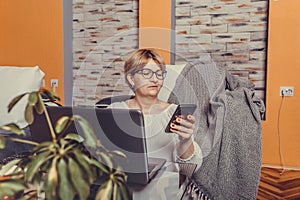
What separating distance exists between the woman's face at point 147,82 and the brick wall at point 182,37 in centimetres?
105

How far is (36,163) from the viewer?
437 millimetres

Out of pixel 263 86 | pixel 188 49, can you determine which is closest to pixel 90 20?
pixel 188 49

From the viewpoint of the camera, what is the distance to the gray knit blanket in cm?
143

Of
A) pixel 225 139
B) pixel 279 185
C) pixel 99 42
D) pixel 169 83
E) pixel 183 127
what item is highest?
pixel 99 42

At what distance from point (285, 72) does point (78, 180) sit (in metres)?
2.81

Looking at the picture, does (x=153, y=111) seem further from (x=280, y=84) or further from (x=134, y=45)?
(x=134, y=45)

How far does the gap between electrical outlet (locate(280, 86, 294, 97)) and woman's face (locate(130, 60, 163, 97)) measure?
177 centimetres

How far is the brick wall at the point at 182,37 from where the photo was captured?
3.01m

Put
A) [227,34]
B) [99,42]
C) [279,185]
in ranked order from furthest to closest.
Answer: [99,42]
[227,34]
[279,185]

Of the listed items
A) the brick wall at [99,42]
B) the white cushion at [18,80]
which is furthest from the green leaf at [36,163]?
the brick wall at [99,42]

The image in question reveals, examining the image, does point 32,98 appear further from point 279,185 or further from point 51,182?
point 279,185

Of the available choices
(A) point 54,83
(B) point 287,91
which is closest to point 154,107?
(B) point 287,91

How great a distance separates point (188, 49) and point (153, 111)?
6.21 feet

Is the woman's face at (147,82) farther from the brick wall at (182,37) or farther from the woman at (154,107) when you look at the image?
the brick wall at (182,37)
